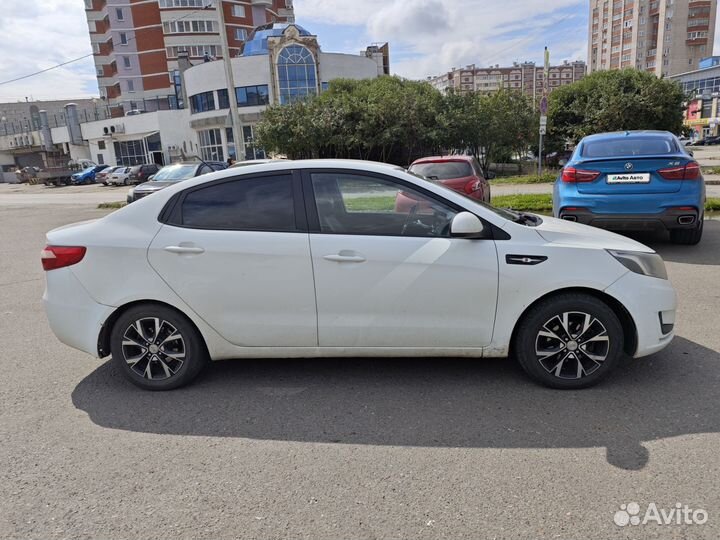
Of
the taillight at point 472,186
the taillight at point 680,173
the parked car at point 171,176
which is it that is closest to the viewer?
the taillight at point 680,173

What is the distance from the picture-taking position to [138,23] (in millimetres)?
68750

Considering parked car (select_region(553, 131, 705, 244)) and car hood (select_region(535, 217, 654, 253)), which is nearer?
car hood (select_region(535, 217, 654, 253))

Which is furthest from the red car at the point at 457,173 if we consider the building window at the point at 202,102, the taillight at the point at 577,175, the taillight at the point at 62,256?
the building window at the point at 202,102

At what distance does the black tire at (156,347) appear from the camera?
374 centimetres

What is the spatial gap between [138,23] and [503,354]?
260 feet

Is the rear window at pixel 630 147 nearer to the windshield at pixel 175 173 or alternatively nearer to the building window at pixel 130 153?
the windshield at pixel 175 173

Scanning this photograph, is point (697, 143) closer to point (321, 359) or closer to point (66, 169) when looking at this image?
point (66, 169)

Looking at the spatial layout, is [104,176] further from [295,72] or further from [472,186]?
[472,186]

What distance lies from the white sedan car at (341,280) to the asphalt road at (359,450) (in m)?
0.33

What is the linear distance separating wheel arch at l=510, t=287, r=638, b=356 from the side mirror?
0.63m

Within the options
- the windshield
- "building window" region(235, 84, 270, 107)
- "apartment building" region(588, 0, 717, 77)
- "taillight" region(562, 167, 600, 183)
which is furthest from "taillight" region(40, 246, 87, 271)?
"apartment building" region(588, 0, 717, 77)

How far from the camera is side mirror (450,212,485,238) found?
3447 mm

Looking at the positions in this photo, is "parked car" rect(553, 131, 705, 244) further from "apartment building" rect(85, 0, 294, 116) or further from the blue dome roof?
"apartment building" rect(85, 0, 294, 116)

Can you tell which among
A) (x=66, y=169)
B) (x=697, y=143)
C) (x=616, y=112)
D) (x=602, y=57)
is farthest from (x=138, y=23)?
(x=602, y=57)
